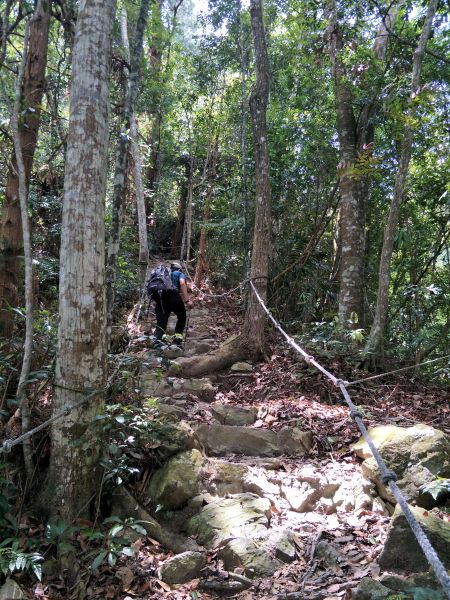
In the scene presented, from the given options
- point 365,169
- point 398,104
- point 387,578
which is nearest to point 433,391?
point 365,169

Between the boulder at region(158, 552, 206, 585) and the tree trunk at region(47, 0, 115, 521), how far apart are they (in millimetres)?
772

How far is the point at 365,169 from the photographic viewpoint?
587cm

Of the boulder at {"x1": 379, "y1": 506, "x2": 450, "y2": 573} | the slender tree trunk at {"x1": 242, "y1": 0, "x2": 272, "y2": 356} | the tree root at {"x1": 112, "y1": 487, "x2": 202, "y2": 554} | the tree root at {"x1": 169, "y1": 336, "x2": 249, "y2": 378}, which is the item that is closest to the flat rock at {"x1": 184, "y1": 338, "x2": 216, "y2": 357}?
the tree root at {"x1": 169, "y1": 336, "x2": 249, "y2": 378}

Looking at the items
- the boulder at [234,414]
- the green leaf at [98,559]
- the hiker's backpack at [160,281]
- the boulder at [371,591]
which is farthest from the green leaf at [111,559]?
the hiker's backpack at [160,281]

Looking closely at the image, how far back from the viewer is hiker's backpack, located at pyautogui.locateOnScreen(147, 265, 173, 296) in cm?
708

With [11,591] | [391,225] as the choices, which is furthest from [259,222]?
[11,591]

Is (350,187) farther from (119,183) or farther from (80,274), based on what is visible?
(80,274)

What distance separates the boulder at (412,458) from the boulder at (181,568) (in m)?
1.58

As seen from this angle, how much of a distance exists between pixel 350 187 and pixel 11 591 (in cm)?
669

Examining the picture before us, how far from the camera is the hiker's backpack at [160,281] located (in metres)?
7.08

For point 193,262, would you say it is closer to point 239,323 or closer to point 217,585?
point 239,323

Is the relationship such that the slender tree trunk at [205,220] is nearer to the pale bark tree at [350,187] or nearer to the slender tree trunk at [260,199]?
the slender tree trunk at [260,199]

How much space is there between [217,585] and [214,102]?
491 inches

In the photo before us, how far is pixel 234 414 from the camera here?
5.46m
